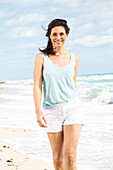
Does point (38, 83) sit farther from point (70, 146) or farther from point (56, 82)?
point (70, 146)

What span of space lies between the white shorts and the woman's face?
66cm

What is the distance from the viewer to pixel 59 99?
340 centimetres

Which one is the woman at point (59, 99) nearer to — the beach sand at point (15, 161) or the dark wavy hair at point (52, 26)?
the dark wavy hair at point (52, 26)

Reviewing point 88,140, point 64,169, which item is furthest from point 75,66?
point 88,140

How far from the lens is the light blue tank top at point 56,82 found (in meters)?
3.39

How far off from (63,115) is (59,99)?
0.58 feet

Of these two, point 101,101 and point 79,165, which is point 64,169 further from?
point 101,101

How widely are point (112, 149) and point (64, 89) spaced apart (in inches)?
133

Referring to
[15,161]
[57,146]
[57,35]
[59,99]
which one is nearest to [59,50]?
[57,35]

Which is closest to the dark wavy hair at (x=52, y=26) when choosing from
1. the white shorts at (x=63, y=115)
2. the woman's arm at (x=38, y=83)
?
the woman's arm at (x=38, y=83)

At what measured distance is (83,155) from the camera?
5957 mm

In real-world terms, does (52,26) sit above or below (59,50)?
above

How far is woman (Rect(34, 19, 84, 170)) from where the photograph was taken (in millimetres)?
3338

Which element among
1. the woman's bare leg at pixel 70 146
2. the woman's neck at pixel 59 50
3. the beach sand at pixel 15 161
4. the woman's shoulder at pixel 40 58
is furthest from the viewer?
the beach sand at pixel 15 161
